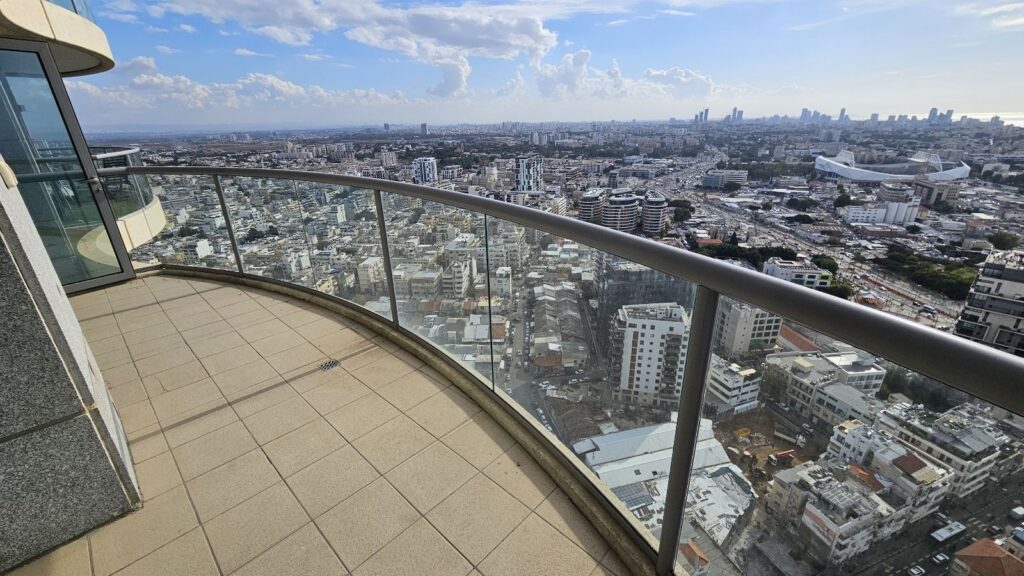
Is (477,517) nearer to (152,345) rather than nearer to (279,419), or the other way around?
(279,419)

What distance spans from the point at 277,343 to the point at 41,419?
2.00 m

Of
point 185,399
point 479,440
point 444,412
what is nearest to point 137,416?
point 185,399

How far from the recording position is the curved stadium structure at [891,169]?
17.8 m

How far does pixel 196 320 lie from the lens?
165 inches

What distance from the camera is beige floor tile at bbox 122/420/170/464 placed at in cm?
243

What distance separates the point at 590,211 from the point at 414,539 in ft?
47.7

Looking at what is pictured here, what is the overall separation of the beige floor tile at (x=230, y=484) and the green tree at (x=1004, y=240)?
16.6 meters

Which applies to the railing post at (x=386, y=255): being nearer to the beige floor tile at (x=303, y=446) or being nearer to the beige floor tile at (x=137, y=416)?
the beige floor tile at (x=303, y=446)

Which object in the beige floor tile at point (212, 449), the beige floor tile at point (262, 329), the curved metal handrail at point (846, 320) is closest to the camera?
the curved metal handrail at point (846, 320)

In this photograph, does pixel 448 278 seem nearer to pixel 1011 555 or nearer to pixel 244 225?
pixel 1011 555

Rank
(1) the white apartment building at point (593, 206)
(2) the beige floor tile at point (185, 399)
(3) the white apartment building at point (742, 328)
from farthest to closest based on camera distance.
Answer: (1) the white apartment building at point (593, 206) → (2) the beige floor tile at point (185, 399) → (3) the white apartment building at point (742, 328)

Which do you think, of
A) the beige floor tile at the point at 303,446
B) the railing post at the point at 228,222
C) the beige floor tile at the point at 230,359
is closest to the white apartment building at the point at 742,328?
the beige floor tile at the point at 303,446

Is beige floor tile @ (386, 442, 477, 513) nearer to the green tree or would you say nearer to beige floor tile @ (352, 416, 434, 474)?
beige floor tile @ (352, 416, 434, 474)

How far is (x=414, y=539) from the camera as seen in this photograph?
1.89 meters
